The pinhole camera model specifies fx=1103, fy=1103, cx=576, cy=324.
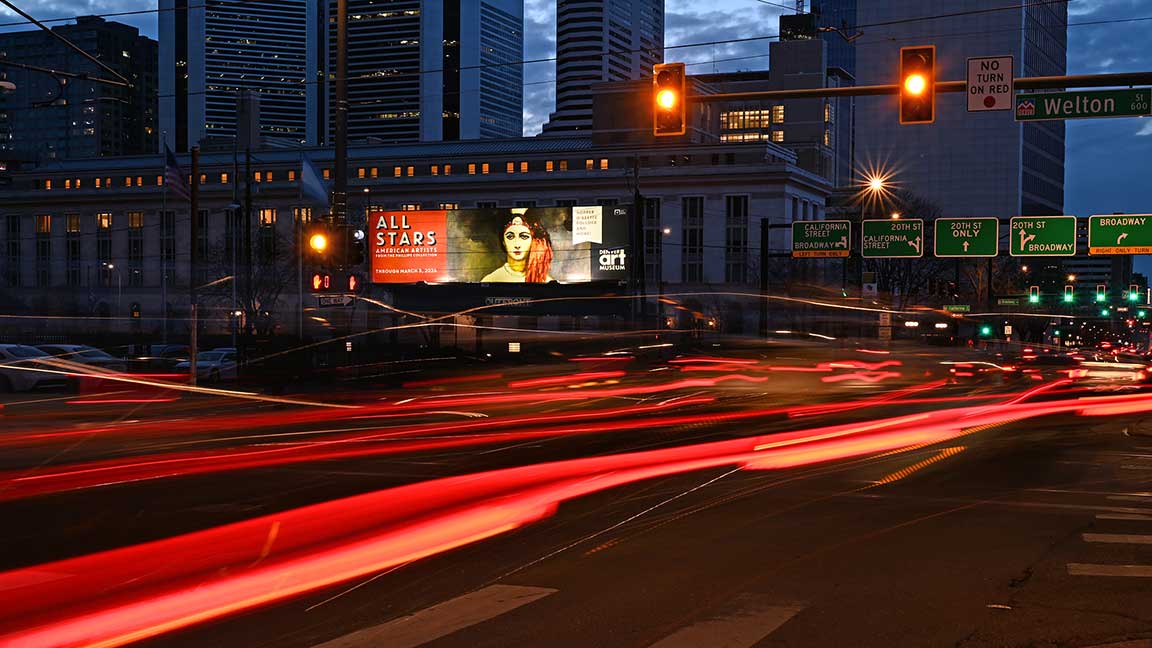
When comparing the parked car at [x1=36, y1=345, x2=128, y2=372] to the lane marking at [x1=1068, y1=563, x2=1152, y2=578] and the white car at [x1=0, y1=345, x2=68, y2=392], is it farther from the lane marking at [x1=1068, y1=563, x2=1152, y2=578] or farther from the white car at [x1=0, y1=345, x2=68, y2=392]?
the lane marking at [x1=1068, y1=563, x2=1152, y2=578]

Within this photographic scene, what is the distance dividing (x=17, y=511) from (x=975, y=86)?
45.3ft

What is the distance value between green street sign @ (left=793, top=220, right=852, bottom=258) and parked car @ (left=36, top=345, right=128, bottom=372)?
98.4 ft

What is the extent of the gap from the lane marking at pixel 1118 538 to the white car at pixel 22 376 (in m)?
29.5

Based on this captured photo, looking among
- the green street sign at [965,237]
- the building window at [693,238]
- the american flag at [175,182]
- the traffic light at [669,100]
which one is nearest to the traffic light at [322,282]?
the traffic light at [669,100]

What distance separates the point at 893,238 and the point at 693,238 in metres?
55.5

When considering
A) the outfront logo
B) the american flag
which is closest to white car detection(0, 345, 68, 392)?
the american flag

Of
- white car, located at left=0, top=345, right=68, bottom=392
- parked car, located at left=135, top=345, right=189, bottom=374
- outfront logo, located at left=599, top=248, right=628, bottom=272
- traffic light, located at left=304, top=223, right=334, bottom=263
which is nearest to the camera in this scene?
traffic light, located at left=304, top=223, right=334, bottom=263

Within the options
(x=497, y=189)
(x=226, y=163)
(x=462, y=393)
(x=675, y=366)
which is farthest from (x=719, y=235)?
(x=462, y=393)

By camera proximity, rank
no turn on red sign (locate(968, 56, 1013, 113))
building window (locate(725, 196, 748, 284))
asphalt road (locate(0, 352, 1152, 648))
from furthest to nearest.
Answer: building window (locate(725, 196, 748, 284)) < no turn on red sign (locate(968, 56, 1013, 113)) < asphalt road (locate(0, 352, 1152, 648))

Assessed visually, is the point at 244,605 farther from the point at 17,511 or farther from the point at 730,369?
the point at 730,369

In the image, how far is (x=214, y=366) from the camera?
3878 centimetres

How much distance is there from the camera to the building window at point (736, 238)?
341ft

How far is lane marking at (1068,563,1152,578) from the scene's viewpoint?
9898 millimetres

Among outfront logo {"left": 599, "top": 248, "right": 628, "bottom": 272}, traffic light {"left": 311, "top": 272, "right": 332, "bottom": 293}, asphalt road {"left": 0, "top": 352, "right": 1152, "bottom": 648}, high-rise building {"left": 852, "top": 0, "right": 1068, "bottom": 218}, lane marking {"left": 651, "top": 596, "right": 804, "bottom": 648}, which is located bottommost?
asphalt road {"left": 0, "top": 352, "right": 1152, "bottom": 648}
